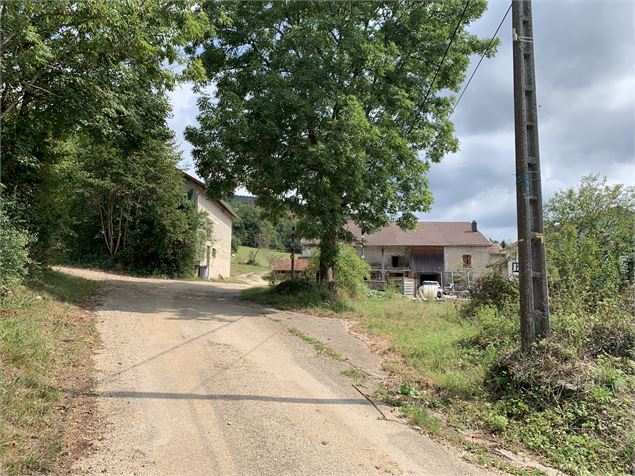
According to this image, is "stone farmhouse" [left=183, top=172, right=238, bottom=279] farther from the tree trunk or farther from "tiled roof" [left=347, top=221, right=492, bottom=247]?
the tree trunk

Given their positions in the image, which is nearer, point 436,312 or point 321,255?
point 436,312

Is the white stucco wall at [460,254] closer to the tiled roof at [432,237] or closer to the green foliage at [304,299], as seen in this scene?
the tiled roof at [432,237]

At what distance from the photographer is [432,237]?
50.2 meters

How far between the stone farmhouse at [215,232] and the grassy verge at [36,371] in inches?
945

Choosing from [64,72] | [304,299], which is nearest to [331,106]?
[304,299]

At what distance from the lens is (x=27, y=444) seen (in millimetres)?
4316

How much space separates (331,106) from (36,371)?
11630 mm

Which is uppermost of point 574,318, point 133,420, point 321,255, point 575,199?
point 575,199

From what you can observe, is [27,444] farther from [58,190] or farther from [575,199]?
[575,199]

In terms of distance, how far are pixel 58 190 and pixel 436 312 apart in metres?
12.6

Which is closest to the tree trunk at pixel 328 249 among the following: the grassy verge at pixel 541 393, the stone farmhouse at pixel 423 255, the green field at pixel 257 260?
the grassy verge at pixel 541 393

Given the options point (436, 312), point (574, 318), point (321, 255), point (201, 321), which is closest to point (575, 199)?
point (436, 312)

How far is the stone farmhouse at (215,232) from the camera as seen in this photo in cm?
3606

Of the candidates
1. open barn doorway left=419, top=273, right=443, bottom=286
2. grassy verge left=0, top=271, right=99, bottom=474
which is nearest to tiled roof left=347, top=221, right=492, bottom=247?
open barn doorway left=419, top=273, right=443, bottom=286
